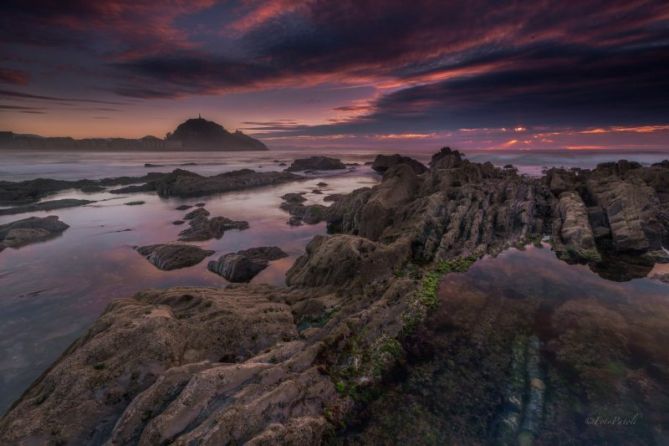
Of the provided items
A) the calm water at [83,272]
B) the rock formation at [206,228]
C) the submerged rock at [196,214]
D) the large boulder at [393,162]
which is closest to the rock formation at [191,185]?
the calm water at [83,272]

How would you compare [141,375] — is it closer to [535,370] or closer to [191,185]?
[535,370]

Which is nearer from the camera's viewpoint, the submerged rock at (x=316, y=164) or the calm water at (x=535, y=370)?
the calm water at (x=535, y=370)

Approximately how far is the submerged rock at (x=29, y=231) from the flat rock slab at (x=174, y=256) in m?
16.0

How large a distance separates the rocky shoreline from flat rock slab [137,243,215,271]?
54cm

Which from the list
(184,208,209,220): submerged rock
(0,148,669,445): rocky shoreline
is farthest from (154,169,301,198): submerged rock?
(0,148,669,445): rocky shoreline

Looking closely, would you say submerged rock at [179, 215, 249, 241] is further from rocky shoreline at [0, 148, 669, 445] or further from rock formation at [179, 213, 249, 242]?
rocky shoreline at [0, 148, 669, 445]

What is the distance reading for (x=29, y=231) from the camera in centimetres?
3597

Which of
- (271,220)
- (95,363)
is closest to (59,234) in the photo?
(271,220)

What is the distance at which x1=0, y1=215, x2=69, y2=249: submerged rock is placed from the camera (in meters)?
34.0

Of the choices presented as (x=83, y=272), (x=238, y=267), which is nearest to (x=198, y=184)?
(x=83, y=272)

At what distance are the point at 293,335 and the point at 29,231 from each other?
133 ft

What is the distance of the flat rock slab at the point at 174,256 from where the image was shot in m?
28.2

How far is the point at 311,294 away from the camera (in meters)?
20.2

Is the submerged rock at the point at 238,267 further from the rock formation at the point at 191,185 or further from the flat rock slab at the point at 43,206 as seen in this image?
the rock formation at the point at 191,185
